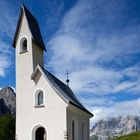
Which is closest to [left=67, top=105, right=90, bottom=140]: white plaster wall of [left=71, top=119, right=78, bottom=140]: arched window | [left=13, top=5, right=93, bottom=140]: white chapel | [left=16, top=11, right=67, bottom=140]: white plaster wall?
[left=13, top=5, right=93, bottom=140]: white chapel

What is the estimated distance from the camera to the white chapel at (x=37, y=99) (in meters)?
22.7

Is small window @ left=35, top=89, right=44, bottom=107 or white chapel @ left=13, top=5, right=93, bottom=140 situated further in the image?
small window @ left=35, top=89, right=44, bottom=107

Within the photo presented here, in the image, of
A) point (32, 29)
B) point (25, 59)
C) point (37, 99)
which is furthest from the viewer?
point (32, 29)

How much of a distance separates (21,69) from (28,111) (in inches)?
144

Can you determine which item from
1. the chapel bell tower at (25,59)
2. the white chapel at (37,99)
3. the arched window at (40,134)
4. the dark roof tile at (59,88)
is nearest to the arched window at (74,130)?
the white chapel at (37,99)

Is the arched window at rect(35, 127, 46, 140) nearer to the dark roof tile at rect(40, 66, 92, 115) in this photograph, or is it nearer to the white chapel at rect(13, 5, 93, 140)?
the white chapel at rect(13, 5, 93, 140)

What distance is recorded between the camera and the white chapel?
2267 cm

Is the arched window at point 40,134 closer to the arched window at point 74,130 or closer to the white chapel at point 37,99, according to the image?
the white chapel at point 37,99

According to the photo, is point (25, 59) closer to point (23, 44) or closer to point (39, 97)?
point (23, 44)

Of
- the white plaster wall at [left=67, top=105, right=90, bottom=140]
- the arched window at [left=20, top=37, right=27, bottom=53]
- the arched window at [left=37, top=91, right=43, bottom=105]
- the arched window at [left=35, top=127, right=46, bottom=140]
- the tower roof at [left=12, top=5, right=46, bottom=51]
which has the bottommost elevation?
the arched window at [left=35, top=127, right=46, bottom=140]

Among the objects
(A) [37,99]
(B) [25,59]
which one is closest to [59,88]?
(A) [37,99]

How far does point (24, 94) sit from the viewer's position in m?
24.6

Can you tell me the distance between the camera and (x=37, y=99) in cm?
2420

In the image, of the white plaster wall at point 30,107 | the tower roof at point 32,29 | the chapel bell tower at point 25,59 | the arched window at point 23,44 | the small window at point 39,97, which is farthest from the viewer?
the tower roof at point 32,29
